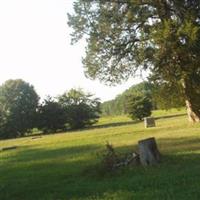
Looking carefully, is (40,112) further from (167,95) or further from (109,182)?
(109,182)

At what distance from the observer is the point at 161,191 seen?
11.9 m

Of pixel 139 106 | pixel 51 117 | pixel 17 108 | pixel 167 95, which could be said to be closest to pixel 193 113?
pixel 167 95

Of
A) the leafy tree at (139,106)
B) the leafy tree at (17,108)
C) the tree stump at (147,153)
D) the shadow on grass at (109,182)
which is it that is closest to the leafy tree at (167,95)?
the shadow on grass at (109,182)

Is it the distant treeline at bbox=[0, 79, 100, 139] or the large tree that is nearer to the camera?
the large tree

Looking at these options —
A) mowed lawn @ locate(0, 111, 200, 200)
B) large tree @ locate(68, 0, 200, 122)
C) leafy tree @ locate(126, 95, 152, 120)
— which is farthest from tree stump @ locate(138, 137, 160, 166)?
leafy tree @ locate(126, 95, 152, 120)

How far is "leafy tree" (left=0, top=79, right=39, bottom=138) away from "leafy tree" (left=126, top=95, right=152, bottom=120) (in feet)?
55.7

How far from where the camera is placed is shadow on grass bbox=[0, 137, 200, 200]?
12.1m

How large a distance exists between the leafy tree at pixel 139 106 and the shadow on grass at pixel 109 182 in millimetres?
52783

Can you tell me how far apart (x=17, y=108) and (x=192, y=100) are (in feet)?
172

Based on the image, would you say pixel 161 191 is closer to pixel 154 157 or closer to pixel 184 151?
pixel 154 157

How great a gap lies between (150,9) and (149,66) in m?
3.88

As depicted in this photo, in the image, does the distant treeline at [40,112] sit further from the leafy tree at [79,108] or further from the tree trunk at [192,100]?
the tree trunk at [192,100]

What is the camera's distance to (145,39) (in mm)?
36594

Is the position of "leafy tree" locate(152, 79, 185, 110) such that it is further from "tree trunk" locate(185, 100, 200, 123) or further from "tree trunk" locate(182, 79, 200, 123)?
"tree trunk" locate(185, 100, 200, 123)
